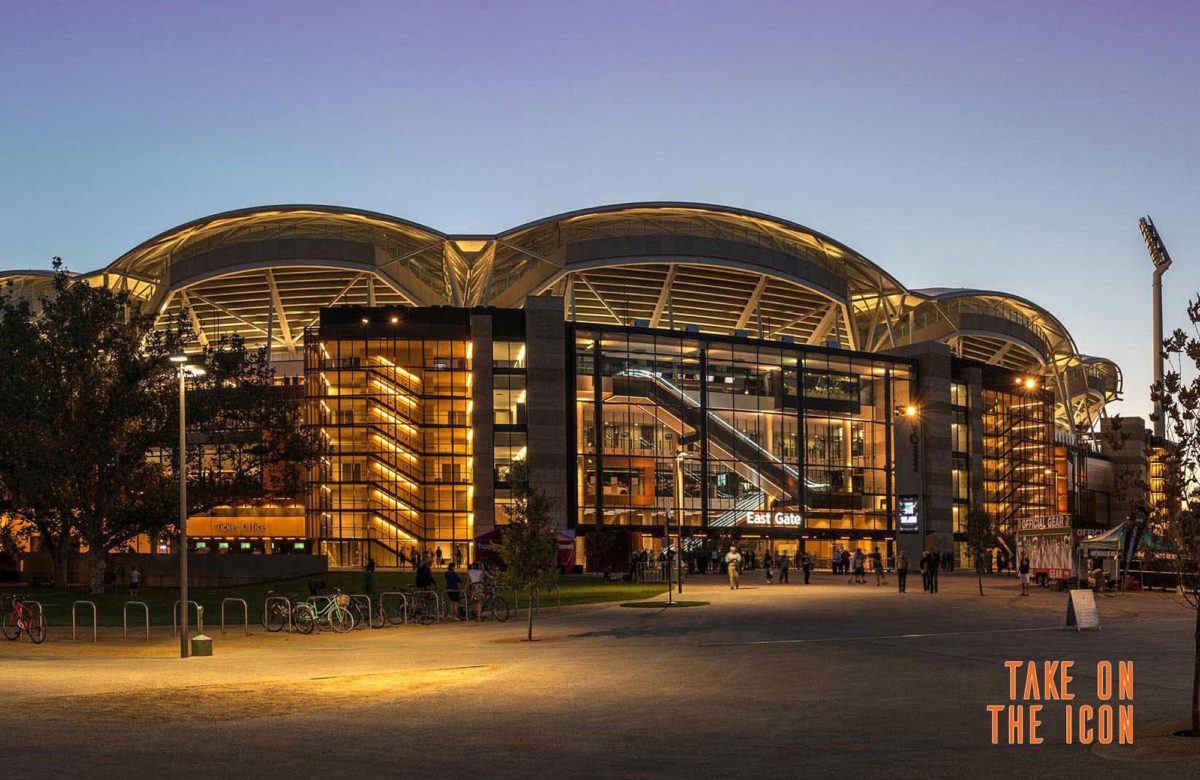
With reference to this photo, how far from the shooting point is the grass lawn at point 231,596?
40.0 metres

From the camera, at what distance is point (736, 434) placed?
9738cm

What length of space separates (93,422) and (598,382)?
4599 centimetres

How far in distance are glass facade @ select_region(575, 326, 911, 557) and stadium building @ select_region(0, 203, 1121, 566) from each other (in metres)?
0.17

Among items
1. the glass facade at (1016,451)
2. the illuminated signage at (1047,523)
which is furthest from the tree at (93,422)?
the glass facade at (1016,451)

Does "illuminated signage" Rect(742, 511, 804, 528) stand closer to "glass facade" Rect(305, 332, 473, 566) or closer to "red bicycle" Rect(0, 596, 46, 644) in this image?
"glass facade" Rect(305, 332, 473, 566)

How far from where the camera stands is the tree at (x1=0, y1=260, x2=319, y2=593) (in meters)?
52.2

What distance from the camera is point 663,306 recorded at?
4193 inches

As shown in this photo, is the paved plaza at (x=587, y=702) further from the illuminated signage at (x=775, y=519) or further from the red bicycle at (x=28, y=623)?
the illuminated signage at (x=775, y=519)

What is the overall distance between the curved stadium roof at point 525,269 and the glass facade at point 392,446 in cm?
698

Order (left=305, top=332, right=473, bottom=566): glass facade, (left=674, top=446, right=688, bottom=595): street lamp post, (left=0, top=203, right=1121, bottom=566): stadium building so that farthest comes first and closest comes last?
(left=0, top=203, right=1121, bottom=566): stadium building → (left=305, top=332, right=473, bottom=566): glass facade → (left=674, top=446, right=688, bottom=595): street lamp post

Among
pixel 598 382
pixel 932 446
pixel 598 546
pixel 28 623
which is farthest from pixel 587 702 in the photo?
pixel 932 446

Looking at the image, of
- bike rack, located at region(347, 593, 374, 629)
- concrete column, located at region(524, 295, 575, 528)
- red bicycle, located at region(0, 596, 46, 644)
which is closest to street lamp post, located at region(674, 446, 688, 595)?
concrete column, located at region(524, 295, 575, 528)

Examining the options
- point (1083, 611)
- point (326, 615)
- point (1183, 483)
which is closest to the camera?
point (1183, 483)

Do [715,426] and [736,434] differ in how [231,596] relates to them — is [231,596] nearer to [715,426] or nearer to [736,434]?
[715,426]
